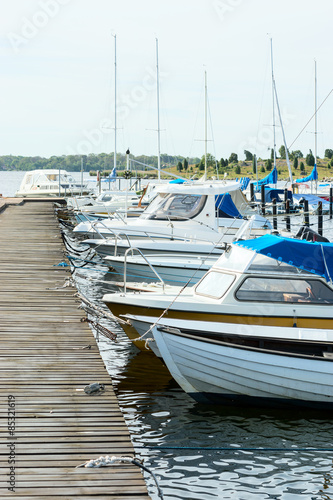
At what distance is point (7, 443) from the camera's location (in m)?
6.27

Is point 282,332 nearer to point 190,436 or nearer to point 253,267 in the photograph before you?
point 253,267

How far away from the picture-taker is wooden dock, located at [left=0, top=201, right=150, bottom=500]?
5.55m

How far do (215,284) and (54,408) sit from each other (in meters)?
4.14

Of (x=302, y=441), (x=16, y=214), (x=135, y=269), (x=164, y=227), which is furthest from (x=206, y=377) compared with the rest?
(x=16, y=214)

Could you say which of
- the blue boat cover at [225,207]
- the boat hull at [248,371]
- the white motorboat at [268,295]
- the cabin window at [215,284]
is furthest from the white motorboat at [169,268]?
the boat hull at [248,371]

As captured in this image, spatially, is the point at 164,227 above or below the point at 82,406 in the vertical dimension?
above

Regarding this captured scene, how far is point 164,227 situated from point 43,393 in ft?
35.7

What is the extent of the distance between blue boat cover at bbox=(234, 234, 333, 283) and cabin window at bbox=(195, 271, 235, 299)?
0.79m

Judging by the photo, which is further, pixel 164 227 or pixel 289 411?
pixel 164 227

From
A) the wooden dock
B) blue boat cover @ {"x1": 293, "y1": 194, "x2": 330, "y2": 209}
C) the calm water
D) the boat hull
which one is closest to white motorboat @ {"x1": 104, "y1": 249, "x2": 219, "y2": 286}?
the wooden dock

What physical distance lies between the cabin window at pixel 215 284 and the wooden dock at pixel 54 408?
2.03m

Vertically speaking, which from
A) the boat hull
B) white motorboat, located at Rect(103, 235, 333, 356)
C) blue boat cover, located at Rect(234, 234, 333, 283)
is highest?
blue boat cover, located at Rect(234, 234, 333, 283)

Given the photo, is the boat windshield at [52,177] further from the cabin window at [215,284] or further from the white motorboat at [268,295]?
the white motorboat at [268,295]

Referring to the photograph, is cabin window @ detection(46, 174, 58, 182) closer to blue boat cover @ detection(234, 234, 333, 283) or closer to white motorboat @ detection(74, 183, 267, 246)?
white motorboat @ detection(74, 183, 267, 246)
